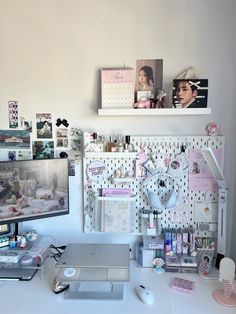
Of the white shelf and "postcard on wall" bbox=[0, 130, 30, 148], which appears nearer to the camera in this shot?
the white shelf

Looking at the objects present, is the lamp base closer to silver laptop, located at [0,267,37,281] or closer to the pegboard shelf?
the pegboard shelf

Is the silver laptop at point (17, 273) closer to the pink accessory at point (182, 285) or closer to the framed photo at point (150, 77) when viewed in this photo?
the pink accessory at point (182, 285)

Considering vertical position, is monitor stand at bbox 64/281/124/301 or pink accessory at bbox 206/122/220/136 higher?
pink accessory at bbox 206/122/220/136

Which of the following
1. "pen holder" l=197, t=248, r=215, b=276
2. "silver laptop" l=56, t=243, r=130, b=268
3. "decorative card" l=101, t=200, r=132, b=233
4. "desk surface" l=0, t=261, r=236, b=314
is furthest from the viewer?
"decorative card" l=101, t=200, r=132, b=233

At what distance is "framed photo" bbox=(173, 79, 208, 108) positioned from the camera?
1311 millimetres

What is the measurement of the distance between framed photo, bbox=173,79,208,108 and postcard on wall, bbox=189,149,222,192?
0.25 m

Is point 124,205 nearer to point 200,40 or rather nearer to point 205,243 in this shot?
point 205,243

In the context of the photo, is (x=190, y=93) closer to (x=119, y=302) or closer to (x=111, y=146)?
(x=111, y=146)

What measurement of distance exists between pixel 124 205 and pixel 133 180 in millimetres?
138

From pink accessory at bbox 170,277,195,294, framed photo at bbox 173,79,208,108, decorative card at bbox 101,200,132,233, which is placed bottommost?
pink accessory at bbox 170,277,195,294

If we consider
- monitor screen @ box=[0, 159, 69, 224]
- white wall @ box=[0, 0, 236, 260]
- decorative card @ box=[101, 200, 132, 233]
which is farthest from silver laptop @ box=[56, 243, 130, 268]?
white wall @ box=[0, 0, 236, 260]

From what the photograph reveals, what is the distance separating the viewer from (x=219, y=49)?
4.51ft

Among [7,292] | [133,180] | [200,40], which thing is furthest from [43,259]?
[200,40]

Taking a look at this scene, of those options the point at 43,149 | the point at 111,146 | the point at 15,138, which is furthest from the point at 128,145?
the point at 15,138
